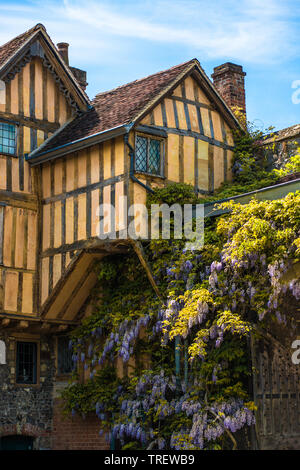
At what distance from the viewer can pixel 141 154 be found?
1612 cm

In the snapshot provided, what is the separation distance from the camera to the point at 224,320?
13609 millimetres

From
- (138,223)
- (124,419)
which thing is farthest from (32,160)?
(124,419)

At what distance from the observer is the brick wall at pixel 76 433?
54.9 ft

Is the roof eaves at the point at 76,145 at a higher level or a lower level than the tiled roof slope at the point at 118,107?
lower

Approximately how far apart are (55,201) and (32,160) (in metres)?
1.07

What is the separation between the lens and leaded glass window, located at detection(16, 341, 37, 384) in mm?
17516

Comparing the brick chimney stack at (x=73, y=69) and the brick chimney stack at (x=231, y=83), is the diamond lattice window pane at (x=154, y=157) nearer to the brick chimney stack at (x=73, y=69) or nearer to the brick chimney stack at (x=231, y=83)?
the brick chimney stack at (x=231, y=83)

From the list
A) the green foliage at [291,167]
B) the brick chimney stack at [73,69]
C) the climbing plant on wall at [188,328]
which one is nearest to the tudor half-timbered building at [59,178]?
the climbing plant on wall at [188,328]

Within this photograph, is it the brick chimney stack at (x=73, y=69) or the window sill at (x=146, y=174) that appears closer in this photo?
the window sill at (x=146, y=174)

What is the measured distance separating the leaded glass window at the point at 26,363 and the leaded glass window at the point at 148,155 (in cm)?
491

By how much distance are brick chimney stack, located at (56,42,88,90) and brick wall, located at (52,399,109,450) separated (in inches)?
325

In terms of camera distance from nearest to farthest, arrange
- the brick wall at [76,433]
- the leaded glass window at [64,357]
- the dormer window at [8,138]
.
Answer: the brick wall at [76,433] < the dormer window at [8,138] < the leaded glass window at [64,357]
